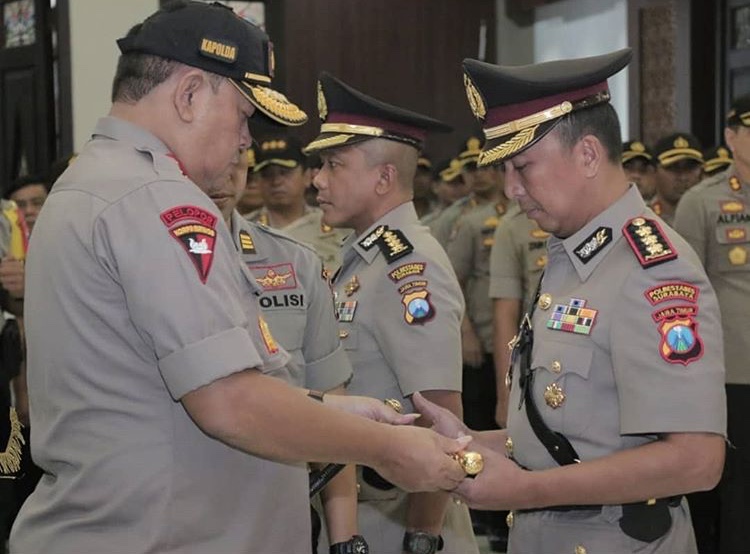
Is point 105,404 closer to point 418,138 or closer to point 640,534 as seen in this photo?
Answer: point 640,534

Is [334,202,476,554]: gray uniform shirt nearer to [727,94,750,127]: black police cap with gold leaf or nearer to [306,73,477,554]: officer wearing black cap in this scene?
[306,73,477,554]: officer wearing black cap

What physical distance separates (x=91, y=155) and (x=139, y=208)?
8.0 inches

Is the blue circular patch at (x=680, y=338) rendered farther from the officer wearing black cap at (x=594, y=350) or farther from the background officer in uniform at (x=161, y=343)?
the background officer in uniform at (x=161, y=343)

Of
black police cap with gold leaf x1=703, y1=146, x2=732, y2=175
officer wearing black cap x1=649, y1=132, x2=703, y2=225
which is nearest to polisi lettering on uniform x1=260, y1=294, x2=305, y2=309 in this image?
officer wearing black cap x1=649, y1=132, x2=703, y2=225

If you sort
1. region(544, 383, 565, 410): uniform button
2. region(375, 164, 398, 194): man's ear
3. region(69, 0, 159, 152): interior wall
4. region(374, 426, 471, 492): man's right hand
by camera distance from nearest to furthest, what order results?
1. region(374, 426, 471, 492): man's right hand
2. region(544, 383, 565, 410): uniform button
3. region(375, 164, 398, 194): man's ear
4. region(69, 0, 159, 152): interior wall

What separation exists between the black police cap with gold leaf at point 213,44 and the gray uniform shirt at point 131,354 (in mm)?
154

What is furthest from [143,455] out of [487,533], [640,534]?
[487,533]

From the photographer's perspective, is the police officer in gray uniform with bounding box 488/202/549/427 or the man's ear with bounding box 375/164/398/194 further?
the police officer in gray uniform with bounding box 488/202/549/427

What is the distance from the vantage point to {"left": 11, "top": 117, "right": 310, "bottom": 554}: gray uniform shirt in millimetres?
1668

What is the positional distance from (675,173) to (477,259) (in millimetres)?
1126

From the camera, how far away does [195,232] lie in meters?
1.70

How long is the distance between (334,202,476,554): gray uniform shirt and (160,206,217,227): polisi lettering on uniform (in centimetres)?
123

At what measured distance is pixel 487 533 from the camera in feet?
19.2

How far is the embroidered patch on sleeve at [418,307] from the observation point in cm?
292
